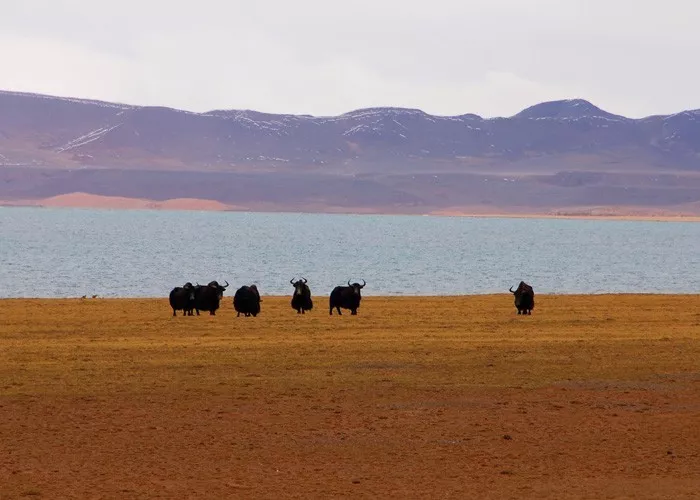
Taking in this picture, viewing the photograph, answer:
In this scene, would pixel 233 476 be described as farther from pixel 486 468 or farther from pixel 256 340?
pixel 256 340

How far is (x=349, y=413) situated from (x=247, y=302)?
1633 centimetres

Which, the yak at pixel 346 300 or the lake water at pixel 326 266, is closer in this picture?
the yak at pixel 346 300

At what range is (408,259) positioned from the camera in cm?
8838

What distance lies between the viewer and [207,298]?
3256cm

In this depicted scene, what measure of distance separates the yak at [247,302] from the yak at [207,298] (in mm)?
927

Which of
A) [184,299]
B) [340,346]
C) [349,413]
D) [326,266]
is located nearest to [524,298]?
[184,299]

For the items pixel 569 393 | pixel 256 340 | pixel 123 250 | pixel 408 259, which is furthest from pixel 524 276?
pixel 569 393

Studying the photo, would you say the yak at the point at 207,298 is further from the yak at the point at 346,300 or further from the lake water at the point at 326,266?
the lake water at the point at 326,266

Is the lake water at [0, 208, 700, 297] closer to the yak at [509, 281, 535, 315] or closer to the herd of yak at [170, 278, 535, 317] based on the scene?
the herd of yak at [170, 278, 535, 317]

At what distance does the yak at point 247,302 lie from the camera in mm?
31641

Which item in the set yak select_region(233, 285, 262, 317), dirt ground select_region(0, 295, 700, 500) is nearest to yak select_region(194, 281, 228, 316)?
yak select_region(233, 285, 262, 317)

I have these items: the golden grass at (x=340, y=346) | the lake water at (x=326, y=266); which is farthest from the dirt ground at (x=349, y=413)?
the lake water at (x=326, y=266)

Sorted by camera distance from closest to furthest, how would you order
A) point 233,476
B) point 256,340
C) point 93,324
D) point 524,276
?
point 233,476 < point 256,340 < point 93,324 < point 524,276

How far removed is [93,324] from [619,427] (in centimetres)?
1602
